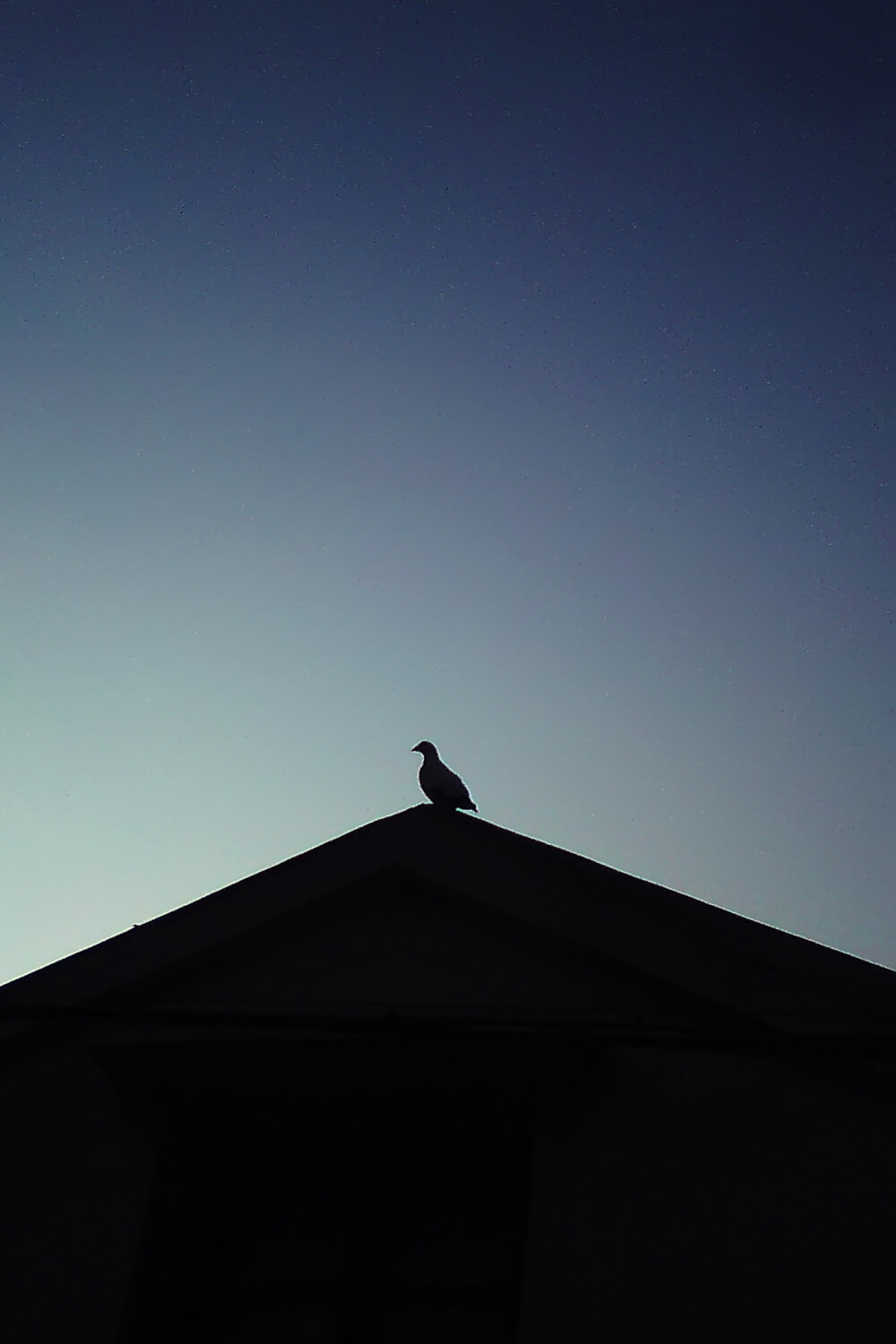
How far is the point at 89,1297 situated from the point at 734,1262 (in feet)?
9.47

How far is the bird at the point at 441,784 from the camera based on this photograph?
28.6ft

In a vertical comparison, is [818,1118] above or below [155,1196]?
above

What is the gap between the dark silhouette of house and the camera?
4672 millimetres

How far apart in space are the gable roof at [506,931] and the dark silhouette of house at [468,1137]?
0.02 m

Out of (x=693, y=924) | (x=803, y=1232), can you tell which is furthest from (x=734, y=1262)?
(x=693, y=924)

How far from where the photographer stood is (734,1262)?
4.62 meters

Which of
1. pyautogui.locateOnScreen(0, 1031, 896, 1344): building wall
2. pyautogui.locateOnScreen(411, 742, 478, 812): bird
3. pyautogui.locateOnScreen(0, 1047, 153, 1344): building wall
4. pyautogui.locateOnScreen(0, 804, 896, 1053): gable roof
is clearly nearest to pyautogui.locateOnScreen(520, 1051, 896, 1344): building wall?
pyautogui.locateOnScreen(0, 1031, 896, 1344): building wall

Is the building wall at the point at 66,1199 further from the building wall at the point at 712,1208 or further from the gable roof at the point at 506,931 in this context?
the building wall at the point at 712,1208

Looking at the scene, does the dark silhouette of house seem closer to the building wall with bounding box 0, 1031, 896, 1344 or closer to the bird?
the building wall with bounding box 0, 1031, 896, 1344

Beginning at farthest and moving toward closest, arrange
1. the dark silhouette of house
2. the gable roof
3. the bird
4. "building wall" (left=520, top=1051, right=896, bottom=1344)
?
the bird, the gable roof, the dark silhouette of house, "building wall" (left=520, top=1051, right=896, bottom=1344)

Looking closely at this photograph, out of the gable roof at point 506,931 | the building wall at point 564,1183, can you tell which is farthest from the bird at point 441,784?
the building wall at point 564,1183

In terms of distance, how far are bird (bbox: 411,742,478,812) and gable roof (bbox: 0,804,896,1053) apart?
2.25 meters

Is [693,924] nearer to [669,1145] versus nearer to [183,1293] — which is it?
[669,1145]

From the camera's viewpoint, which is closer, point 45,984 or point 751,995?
point 751,995
